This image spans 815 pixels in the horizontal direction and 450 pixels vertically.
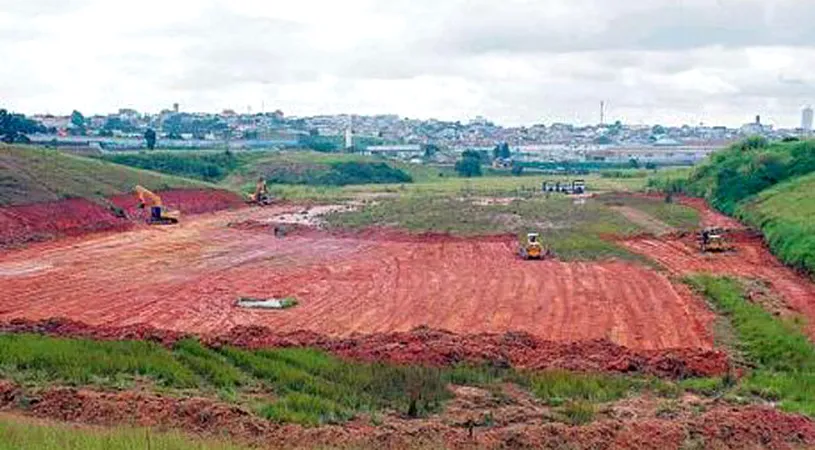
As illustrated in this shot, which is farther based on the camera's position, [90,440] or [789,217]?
[789,217]

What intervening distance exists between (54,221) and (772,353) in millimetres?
34677

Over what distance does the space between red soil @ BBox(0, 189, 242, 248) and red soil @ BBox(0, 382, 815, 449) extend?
27707mm

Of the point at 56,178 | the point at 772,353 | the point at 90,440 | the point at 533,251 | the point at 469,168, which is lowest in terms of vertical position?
the point at 469,168

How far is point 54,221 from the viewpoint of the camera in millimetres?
46562

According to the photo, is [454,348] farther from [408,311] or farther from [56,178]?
[56,178]

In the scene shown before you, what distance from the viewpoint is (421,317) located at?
85.6ft

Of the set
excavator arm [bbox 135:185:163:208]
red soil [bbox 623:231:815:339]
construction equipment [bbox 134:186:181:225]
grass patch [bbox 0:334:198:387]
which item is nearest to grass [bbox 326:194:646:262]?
red soil [bbox 623:231:815:339]

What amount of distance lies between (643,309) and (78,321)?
14.1m

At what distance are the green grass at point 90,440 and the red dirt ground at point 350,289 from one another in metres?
11.0

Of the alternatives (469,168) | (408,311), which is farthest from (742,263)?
(469,168)

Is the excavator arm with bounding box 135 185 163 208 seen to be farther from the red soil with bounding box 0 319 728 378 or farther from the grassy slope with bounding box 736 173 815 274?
the red soil with bounding box 0 319 728 378

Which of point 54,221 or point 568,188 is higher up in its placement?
point 54,221

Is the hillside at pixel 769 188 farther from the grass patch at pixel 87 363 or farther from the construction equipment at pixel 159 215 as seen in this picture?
the construction equipment at pixel 159 215

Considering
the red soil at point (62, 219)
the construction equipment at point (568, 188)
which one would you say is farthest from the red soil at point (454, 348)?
the construction equipment at point (568, 188)
